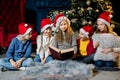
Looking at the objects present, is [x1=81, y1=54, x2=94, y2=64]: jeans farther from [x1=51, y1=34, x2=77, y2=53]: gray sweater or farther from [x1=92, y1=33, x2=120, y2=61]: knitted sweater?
[x1=51, y1=34, x2=77, y2=53]: gray sweater

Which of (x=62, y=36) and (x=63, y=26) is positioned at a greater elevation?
(x=63, y=26)

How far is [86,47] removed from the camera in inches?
146

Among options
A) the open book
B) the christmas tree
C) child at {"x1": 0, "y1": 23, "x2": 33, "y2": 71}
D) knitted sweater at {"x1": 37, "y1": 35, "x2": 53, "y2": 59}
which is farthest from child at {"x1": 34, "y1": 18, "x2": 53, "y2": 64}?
the christmas tree

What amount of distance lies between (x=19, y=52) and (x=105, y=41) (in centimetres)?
105

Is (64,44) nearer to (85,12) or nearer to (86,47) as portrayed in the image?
(86,47)

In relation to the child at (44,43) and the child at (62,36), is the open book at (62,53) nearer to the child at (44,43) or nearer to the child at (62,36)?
the child at (62,36)

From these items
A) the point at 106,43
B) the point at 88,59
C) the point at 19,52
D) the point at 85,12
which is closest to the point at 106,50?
the point at 106,43

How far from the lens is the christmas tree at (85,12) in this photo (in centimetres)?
480

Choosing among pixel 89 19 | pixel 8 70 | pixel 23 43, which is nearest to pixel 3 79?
pixel 8 70

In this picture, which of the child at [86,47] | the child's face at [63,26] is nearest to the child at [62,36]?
the child's face at [63,26]

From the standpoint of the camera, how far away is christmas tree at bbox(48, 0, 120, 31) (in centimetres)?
480

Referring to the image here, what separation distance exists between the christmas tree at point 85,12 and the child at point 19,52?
1.39 metres

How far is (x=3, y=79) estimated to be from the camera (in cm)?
316

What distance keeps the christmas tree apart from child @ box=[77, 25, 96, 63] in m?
0.99
